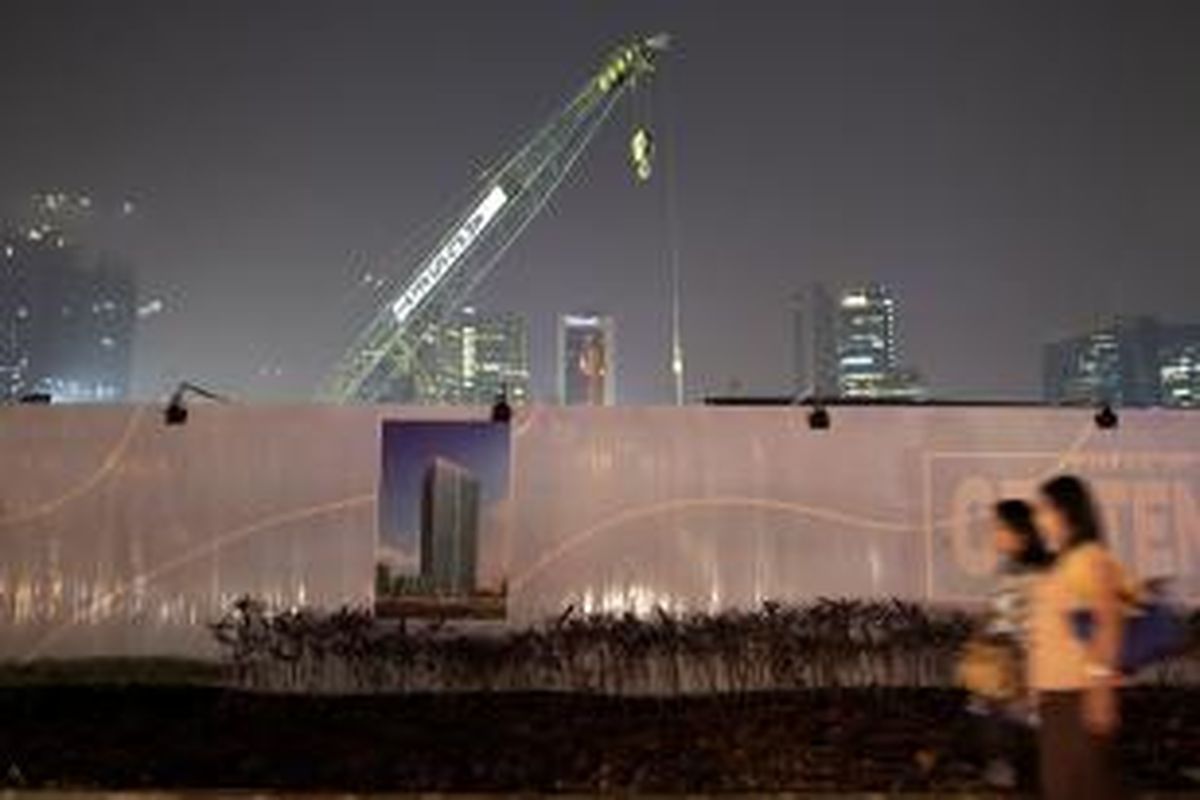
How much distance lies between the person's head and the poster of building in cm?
763

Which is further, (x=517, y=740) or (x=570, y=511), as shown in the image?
(x=570, y=511)

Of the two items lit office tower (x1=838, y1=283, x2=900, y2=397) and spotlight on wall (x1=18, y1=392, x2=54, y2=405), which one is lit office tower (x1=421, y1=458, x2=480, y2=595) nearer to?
spotlight on wall (x1=18, y1=392, x2=54, y2=405)

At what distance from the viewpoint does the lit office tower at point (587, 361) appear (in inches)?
836

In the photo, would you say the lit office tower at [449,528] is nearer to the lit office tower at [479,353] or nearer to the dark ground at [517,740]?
the dark ground at [517,740]

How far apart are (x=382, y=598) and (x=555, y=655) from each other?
1.80 m

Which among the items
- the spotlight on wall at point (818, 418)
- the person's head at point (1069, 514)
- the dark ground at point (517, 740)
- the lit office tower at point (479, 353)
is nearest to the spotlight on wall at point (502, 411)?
the dark ground at point (517, 740)

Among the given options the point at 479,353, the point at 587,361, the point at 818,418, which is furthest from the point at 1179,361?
the point at 818,418

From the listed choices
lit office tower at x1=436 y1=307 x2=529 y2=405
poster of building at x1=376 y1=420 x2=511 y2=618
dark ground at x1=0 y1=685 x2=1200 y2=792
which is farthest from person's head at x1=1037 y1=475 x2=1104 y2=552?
lit office tower at x1=436 y1=307 x2=529 y2=405

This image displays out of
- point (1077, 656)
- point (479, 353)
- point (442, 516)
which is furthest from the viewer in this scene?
point (479, 353)

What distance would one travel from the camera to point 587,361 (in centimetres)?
2408

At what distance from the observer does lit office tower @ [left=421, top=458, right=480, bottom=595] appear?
13211 mm

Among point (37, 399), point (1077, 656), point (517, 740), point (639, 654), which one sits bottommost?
point (517, 740)

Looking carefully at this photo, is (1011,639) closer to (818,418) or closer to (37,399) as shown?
(818,418)

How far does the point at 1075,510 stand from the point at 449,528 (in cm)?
807
